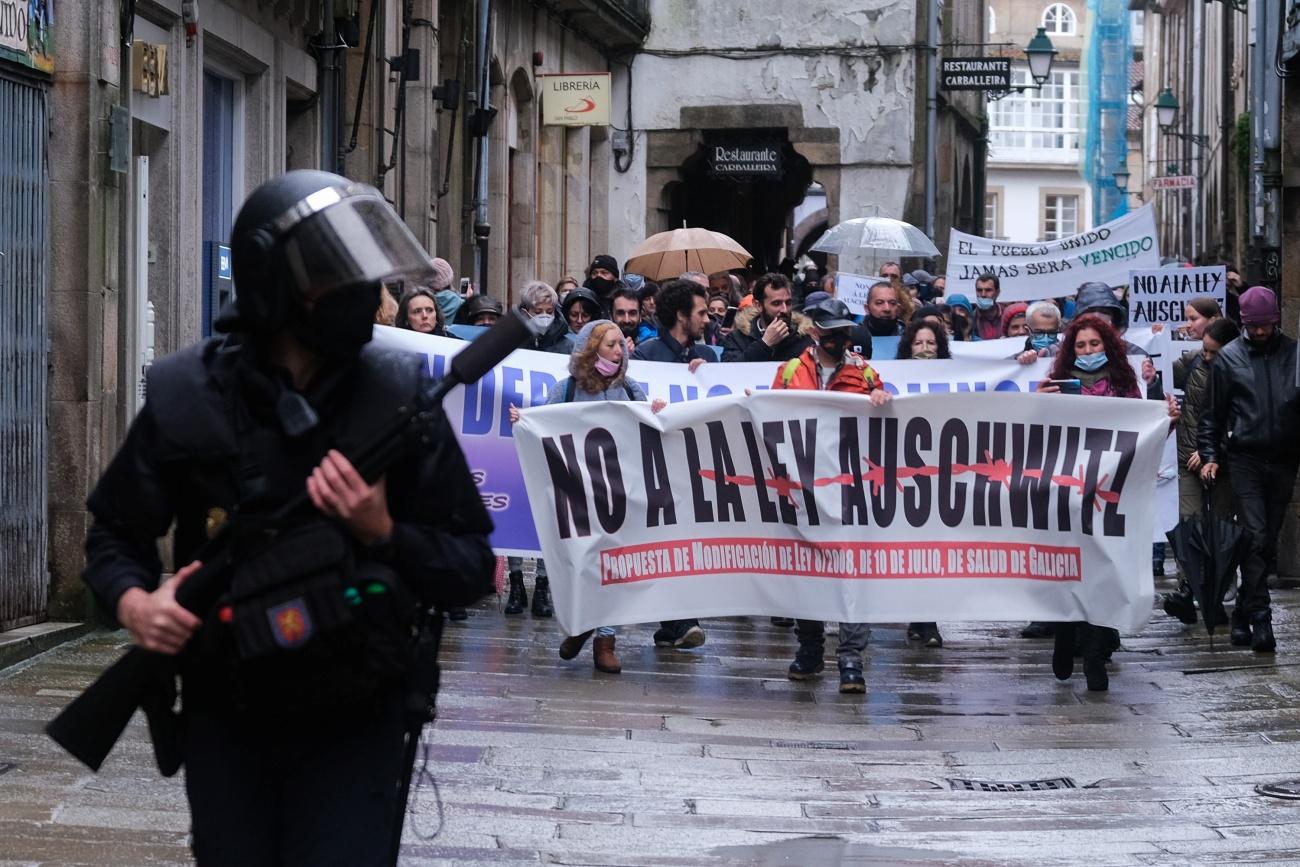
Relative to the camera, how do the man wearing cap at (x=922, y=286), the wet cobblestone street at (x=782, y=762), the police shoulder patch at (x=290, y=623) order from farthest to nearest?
the man wearing cap at (x=922, y=286) → the wet cobblestone street at (x=782, y=762) → the police shoulder patch at (x=290, y=623)

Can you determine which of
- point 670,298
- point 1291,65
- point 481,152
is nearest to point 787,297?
point 670,298

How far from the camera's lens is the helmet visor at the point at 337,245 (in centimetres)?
346

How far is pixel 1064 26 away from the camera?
83875 mm

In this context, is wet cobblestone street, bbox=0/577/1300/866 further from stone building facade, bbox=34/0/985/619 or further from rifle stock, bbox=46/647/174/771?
rifle stock, bbox=46/647/174/771

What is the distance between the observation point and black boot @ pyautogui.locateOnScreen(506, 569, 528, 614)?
12.5 metres

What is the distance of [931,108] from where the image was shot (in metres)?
30.3

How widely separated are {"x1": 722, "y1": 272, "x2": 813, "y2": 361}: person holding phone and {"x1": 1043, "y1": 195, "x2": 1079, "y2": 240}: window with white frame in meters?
70.8

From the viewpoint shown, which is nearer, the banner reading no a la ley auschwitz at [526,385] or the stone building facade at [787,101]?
the banner reading no a la ley auschwitz at [526,385]

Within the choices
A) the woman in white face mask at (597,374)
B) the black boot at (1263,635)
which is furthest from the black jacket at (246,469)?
the black boot at (1263,635)

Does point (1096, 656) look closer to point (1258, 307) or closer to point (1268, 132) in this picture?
point (1258, 307)

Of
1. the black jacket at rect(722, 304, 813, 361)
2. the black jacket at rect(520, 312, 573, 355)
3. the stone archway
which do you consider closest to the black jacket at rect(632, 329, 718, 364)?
the black jacket at rect(722, 304, 813, 361)

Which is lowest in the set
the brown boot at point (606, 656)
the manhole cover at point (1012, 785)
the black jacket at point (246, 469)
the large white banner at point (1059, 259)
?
the manhole cover at point (1012, 785)

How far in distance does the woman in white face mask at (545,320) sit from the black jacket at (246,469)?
28.0 ft

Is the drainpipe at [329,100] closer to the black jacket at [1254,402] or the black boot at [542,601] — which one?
the black boot at [542,601]
